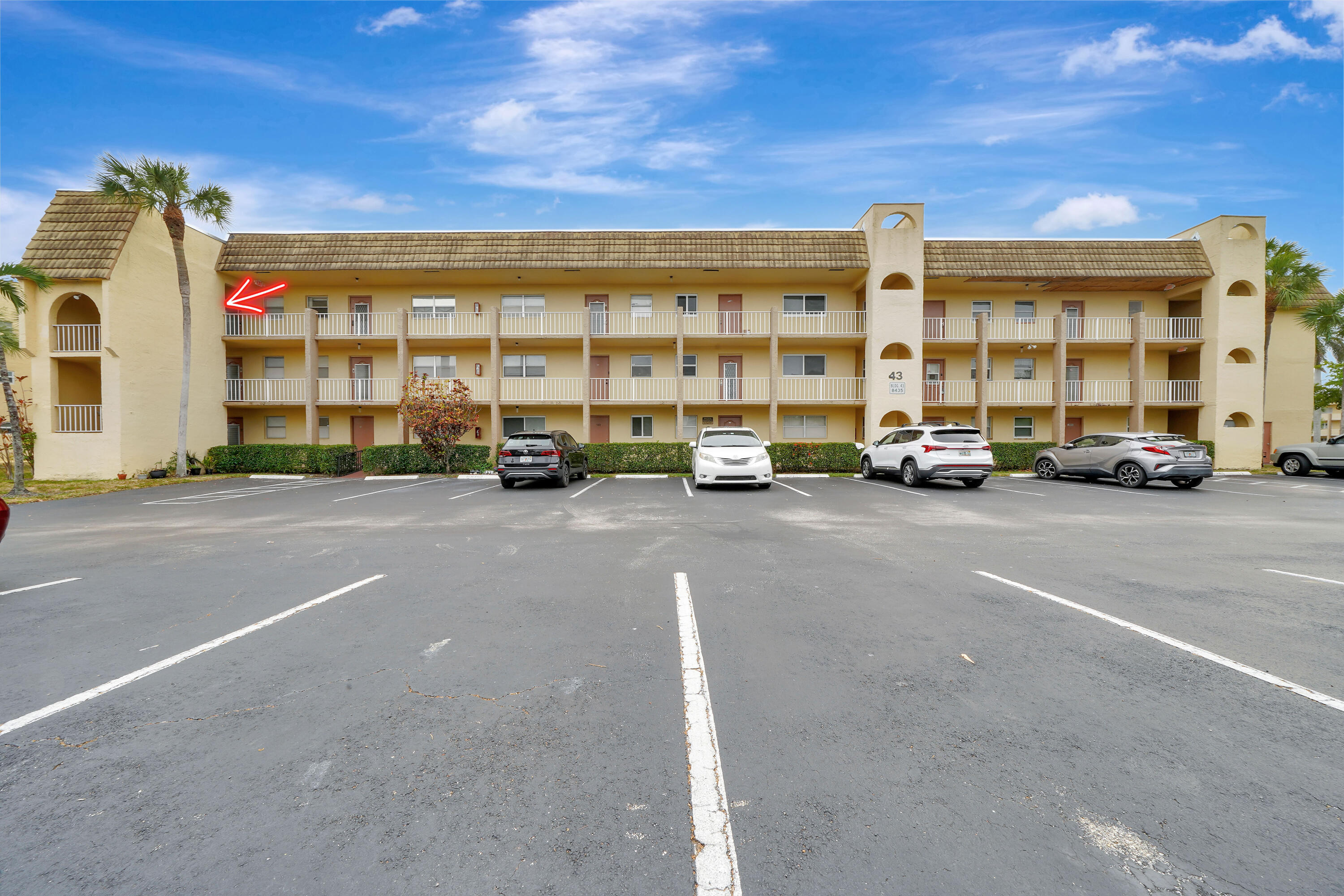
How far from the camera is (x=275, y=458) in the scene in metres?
22.3

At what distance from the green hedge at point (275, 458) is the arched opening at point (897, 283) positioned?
75.4ft

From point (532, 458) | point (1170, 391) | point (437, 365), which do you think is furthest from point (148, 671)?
point (1170, 391)

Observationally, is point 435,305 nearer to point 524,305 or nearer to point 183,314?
point 524,305

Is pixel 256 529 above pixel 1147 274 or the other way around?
the other way around

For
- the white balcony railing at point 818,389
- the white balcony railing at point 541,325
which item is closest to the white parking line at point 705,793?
the white balcony railing at point 818,389

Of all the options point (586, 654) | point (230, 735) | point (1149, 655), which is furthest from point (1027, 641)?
point (230, 735)

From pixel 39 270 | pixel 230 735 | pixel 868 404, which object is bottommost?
pixel 230 735

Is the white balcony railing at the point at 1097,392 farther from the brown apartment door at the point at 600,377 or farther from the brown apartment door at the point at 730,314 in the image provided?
the brown apartment door at the point at 600,377

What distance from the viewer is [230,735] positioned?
3035 mm

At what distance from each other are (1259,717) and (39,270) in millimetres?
28649

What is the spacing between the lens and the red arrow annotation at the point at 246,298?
76.4 ft

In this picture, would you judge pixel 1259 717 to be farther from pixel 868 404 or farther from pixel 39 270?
pixel 39 270

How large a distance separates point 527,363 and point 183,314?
40.2 ft

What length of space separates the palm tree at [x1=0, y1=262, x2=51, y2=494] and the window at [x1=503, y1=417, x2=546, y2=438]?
14.3 meters
